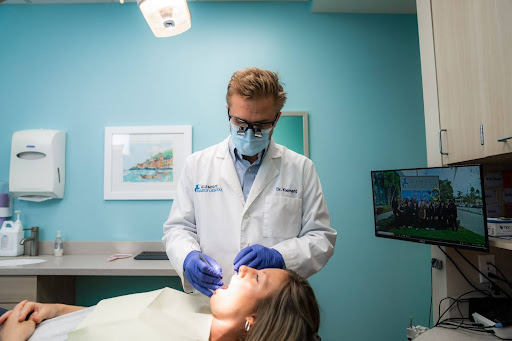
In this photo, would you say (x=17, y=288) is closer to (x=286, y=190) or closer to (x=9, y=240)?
(x=9, y=240)

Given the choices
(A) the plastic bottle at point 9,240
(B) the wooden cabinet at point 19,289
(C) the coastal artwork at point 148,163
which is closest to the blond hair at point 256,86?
(C) the coastal artwork at point 148,163

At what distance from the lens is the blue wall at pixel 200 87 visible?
2.59 metres

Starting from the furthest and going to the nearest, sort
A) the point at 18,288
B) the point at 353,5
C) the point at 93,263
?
the point at 353,5
the point at 93,263
the point at 18,288

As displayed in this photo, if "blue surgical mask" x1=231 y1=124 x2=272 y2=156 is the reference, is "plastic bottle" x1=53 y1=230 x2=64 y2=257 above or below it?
below

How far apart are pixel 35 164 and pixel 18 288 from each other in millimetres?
913

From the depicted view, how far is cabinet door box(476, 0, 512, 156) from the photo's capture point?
1.20 metres

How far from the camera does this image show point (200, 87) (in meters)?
2.63

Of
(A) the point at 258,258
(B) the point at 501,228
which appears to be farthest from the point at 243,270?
(B) the point at 501,228

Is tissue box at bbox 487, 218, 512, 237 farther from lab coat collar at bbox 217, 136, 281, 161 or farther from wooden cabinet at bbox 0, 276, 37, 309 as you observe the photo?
wooden cabinet at bbox 0, 276, 37, 309

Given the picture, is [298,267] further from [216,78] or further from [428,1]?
[216,78]

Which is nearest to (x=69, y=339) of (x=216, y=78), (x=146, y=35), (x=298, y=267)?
(x=298, y=267)

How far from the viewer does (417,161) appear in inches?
102

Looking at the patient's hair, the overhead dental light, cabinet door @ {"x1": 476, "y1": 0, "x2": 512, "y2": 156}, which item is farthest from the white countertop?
cabinet door @ {"x1": 476, "y1": 0, "x2": 512, "y2": 156}

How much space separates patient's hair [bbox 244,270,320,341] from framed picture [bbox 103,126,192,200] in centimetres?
169
